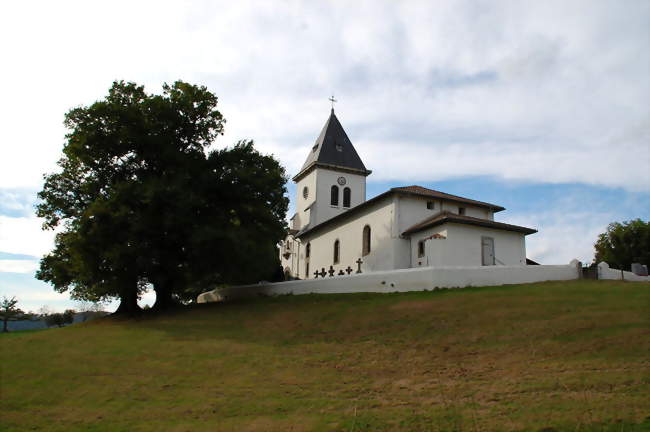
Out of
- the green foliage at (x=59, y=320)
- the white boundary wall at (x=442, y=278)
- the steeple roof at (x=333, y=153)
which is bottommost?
the green foliage at (x=59, y=320)

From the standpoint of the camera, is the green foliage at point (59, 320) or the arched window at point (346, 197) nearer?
the green foliage at point (59, 320)

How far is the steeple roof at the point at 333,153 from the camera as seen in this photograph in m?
48.8

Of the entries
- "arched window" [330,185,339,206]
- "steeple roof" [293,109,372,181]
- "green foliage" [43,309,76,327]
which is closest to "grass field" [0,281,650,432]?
"green foliage" [43,309,76,327]

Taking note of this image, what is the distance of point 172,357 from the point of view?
49.9ft

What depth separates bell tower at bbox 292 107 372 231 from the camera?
47.8 metres

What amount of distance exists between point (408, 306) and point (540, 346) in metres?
6.90

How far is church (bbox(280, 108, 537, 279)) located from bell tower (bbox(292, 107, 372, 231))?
9cm

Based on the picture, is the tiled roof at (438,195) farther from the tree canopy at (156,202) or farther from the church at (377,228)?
the tree canopy at (156,202)

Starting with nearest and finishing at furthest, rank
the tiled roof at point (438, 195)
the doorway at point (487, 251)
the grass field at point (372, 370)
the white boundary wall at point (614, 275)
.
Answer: the grass field at point (372, 370)
the white boundary wall at point (614, 275)
the doorway at point (487, 251)
the tiled roof at point (438, 195)

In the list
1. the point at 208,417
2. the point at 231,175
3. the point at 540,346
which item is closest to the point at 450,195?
the point at 231,175

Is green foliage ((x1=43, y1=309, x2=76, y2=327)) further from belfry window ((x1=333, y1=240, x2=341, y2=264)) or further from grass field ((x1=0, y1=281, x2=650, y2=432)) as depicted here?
grass field ((x1=0, y1=281, x2=650, y2=432))

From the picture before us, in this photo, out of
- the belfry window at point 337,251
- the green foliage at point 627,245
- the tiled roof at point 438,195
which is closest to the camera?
the tiled roof at point 438,195

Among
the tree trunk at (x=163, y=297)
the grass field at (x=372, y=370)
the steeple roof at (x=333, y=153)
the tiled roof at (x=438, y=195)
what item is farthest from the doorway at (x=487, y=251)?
the steeple roof at (x=333, y=153)

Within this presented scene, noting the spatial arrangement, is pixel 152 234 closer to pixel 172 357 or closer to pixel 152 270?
pixel 152 270
